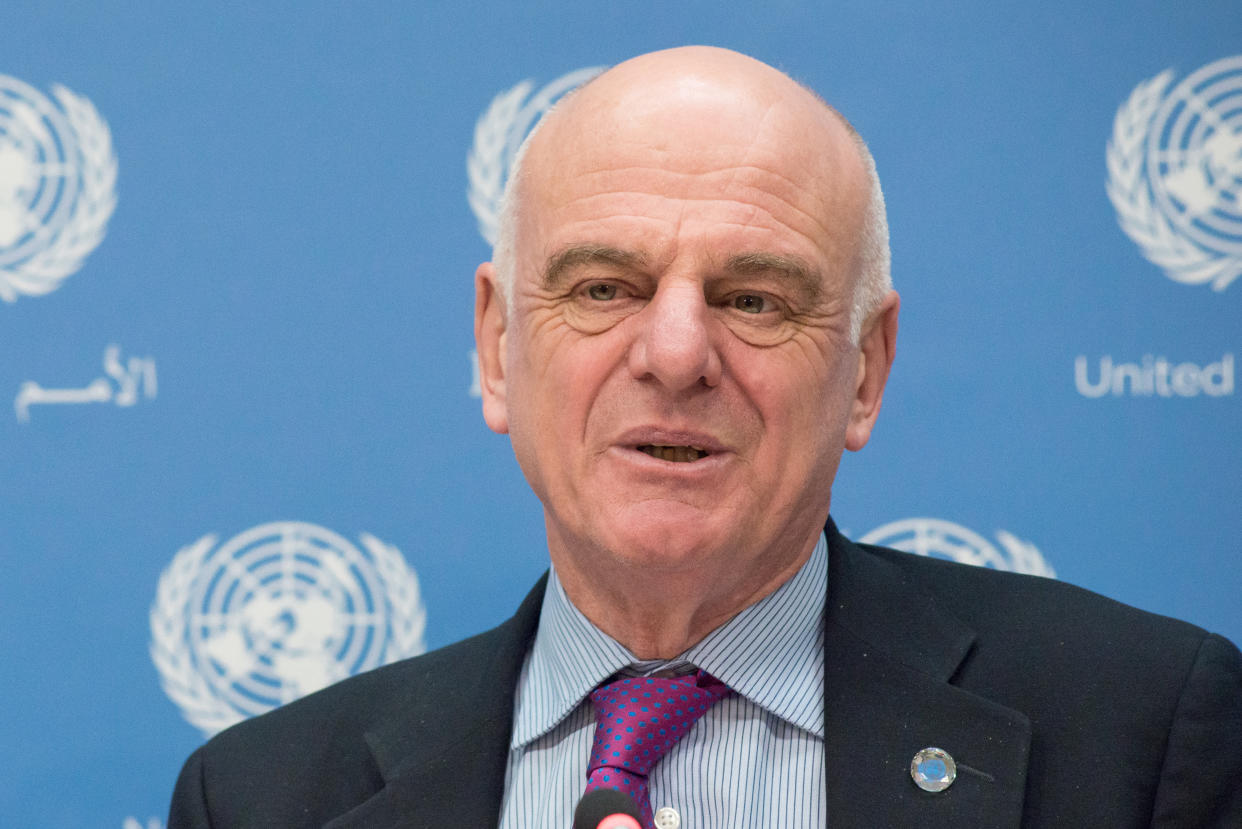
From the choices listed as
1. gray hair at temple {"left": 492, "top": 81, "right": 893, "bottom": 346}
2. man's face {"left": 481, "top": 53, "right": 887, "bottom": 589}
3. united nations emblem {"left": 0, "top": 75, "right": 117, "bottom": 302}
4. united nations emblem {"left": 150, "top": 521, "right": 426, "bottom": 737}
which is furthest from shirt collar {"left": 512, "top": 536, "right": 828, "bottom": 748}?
united nations emblem {"left": 0, "top": 75, "right": 117, "bottom": 302}

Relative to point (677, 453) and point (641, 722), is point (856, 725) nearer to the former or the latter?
point (641, 722)

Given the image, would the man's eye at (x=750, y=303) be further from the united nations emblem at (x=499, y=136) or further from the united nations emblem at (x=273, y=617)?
the united nations emblem at (x=273, y=617)

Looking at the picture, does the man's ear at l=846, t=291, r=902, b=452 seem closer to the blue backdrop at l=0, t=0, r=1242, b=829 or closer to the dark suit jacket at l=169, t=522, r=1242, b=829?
the dark suit jacket at l=169, t=522, r=1242, b=829

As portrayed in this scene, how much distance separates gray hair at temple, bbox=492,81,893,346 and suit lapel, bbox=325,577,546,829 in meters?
0.65

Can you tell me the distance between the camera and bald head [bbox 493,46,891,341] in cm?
202

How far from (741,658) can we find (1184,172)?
4.93 feet

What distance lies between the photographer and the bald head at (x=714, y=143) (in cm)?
202

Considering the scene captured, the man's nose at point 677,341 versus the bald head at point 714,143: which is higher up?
the bald head at point 714,143

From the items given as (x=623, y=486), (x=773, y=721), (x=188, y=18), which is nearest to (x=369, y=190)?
(x=188, y=18)

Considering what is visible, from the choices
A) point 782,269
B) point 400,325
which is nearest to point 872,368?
point 782,269

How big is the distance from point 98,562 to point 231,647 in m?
0.33

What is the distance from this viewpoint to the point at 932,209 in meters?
2.77

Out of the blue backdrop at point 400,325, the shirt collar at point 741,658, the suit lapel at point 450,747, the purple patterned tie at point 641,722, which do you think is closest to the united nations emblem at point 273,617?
the blue backdrop at point 400,325

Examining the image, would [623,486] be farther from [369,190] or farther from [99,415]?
[99,415]
